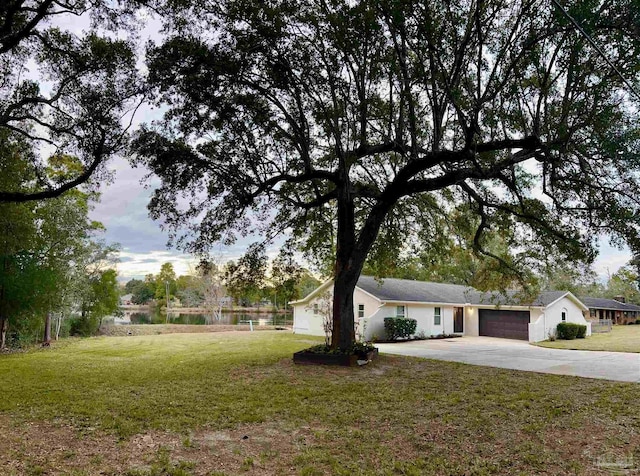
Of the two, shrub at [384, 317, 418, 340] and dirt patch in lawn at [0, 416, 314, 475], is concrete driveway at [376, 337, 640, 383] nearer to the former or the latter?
shrub at [384, 317, 418, 340]

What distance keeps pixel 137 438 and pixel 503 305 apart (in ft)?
69.0

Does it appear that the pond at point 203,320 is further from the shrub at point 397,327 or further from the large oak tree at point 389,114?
the large oak tree at point 389,114

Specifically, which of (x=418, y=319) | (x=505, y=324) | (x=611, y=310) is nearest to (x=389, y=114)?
(x=418, y=319)

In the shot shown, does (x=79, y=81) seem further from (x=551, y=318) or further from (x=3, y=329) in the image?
(x=551, y=318)

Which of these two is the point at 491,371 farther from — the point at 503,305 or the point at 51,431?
the point at 503,305

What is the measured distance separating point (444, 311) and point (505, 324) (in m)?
3.30

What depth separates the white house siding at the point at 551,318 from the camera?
68.2 ft

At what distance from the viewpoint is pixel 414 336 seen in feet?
68.5

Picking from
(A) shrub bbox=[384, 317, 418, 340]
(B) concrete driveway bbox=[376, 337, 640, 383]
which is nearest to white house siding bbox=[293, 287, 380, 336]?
(A) shrub bbox=[384, 317, 418, 340]

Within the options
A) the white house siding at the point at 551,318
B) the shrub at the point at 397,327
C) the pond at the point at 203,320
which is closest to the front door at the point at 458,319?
the white house siding at the point at 551,318

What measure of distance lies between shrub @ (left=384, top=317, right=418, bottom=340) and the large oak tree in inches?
297

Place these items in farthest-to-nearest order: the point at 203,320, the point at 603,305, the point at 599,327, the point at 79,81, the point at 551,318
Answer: the point at 203,320 → the point at 603,305 → the point at 599,327 → the point at 551,318 → the point at 79,81

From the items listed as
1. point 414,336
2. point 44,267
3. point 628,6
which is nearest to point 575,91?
point 628,6

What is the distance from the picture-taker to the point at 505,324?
2314cm
